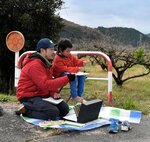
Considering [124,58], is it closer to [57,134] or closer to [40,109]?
[40,109]

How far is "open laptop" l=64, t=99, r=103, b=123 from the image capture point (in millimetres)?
5562

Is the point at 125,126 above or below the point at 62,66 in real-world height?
below

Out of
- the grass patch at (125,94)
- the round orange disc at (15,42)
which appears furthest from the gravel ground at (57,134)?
the round orange disc at (15,42)

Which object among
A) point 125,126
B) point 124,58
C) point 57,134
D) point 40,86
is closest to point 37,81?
point 40,86

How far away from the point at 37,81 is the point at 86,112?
779 millimetres

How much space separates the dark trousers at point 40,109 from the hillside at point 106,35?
545cm

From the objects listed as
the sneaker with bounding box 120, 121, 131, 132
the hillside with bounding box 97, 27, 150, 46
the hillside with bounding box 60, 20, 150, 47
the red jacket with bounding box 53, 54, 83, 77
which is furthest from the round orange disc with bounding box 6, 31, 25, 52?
the hillside with bounding box 97, 27, 150, 46

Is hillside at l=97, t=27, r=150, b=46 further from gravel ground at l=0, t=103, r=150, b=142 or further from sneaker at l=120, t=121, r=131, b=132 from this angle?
gravel ground at l=0, t=103, r=150, b=142

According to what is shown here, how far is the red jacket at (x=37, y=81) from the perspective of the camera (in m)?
5.68

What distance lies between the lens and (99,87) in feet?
37.2

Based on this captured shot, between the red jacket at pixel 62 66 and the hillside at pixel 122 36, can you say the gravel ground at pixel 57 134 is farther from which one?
the hillside at pixel 122 36

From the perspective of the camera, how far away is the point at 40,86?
570 centimetres

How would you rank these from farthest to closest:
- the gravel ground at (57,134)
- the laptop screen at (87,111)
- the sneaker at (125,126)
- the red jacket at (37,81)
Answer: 1. the red jacket at (37,81)
2. the laptop screen at (87,111)
3. the sneaker at (125,126)
4. the gravel ground at (57,134)

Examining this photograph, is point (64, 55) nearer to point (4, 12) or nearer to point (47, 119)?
point (47, 119)
